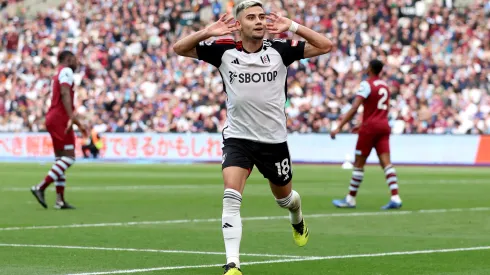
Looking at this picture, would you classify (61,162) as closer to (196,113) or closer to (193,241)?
(193,241)

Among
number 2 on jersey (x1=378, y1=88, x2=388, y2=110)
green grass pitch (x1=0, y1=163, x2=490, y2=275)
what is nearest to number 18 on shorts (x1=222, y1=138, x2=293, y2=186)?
green grass pitch (x1=0, y1=163, x2=490, y2=275)

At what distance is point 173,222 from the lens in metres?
14.9

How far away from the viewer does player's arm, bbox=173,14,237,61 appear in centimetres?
934

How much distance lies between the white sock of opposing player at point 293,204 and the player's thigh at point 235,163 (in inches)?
32.2

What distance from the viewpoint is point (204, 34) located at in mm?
9461

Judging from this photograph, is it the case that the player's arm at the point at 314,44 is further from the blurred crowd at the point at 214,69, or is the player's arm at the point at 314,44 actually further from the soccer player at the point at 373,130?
Result: the blurred crowd at the point at 214,69

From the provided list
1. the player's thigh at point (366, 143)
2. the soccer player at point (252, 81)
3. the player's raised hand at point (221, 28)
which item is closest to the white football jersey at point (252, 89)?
the soccer player at point (252, 81)

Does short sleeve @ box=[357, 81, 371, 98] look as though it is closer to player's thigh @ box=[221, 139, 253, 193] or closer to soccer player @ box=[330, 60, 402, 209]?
soccer player @ box=[330, 60, 402, 209]

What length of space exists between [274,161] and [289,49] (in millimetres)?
1001

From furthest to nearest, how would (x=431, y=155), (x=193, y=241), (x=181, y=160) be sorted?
(x=181, y=160), (x=431, y=155), (x=193, y=241)

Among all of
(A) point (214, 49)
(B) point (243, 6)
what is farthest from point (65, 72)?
(B) point (243, 6)

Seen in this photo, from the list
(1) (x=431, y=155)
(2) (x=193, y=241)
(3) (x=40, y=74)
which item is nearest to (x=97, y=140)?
(3) (x=40, y=74)

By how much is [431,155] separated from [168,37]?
15.1 meters

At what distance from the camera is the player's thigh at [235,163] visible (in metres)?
9.27
